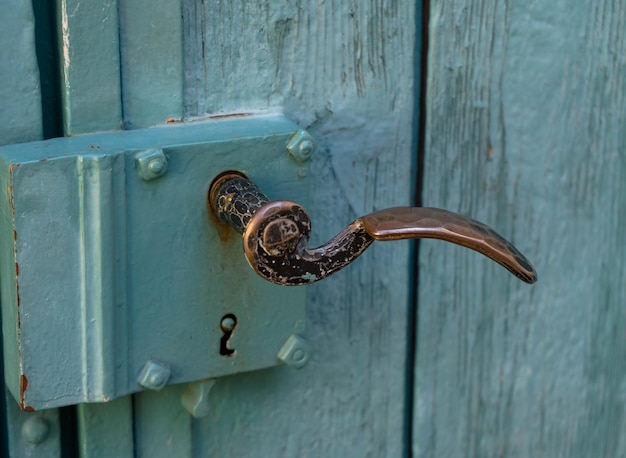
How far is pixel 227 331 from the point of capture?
0.63 meters

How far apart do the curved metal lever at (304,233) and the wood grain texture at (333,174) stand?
0.28 ft

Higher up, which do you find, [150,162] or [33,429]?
[150,162]

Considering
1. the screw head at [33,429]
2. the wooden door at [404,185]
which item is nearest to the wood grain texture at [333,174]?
the wooden door at [404,185]

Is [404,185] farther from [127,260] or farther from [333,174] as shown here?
[127,260]

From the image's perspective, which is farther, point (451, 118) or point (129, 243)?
point (451, 118)

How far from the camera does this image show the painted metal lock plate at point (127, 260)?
54 centimetres

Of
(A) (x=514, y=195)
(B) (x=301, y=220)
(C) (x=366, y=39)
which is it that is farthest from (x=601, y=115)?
(B) (x=301, y=220)

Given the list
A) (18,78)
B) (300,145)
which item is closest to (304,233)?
(300,145)

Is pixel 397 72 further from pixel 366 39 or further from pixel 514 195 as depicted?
pixel 514 195

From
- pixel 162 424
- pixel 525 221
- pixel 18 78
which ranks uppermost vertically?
pixel 18 78

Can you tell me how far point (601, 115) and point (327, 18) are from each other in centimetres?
26

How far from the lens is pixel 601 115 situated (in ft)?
2.53

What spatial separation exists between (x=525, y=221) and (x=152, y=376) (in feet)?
1.10

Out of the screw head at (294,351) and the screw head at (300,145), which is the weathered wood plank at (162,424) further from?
the screw head at (300,145)
